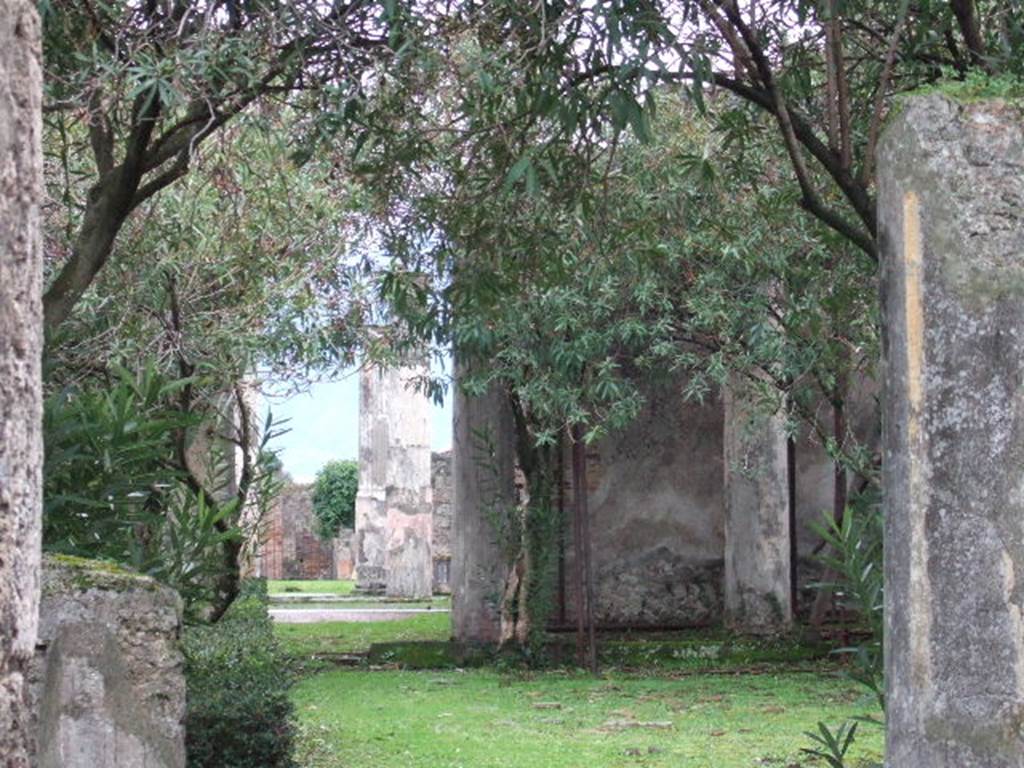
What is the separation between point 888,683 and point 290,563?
33101 mm

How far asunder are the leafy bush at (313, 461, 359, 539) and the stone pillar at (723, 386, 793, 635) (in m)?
20.2

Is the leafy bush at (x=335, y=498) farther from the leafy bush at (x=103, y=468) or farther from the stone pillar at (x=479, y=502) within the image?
the leafy bush at (x=103, y=468)

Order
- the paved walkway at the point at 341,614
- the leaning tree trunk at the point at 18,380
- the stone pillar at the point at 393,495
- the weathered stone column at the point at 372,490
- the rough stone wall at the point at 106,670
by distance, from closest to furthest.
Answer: the leaning tree trunk at the point at 18,380 → the rough stone wall at the point at 106,670 → the paved walkway at the point at 341,614 → the stone pillar at the point at 393,495 → the weathered stone column at the point at 372,490

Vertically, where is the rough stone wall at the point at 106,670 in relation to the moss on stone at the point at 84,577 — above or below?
below

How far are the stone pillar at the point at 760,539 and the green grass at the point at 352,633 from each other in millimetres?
2942

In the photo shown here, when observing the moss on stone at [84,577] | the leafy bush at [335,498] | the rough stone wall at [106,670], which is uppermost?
the leafy bush at [335,498]

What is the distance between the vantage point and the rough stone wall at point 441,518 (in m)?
29.6

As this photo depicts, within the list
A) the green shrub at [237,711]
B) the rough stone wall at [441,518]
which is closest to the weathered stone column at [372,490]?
the rough stone wall at [441,518]

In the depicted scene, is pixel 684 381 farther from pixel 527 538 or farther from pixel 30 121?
pixel 30 121

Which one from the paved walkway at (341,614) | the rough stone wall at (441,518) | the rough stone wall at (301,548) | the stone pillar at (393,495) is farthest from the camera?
the rough stone wall at (301,548)

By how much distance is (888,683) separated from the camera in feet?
14.3

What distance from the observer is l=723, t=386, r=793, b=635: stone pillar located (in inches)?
640

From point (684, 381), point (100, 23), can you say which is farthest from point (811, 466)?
point (100, 23)

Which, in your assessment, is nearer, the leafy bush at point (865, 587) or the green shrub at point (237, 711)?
the leafy bush at point (865, 587)
